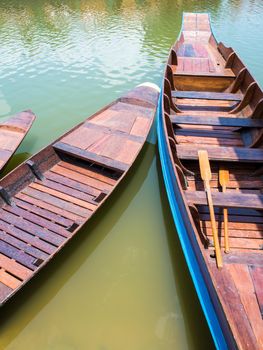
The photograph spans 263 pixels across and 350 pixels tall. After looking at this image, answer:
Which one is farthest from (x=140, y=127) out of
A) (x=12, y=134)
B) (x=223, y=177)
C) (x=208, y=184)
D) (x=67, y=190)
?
(x=12, y=134)

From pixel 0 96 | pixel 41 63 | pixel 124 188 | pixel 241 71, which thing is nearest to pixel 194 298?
pixel 124 188

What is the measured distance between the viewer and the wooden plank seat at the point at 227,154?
4.94 m

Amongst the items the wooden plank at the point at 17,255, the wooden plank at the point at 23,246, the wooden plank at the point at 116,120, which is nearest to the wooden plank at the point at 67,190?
the wooden plank at the point at 23,246

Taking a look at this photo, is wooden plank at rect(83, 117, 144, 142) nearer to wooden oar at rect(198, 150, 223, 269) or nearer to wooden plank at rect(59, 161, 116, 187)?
wooden plank at rect(59, 161, 116, 187)

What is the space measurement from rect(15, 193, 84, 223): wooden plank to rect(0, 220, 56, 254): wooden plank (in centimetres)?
57

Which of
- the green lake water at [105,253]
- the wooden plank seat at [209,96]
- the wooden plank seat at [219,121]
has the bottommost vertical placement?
the green lake water at [105,253]

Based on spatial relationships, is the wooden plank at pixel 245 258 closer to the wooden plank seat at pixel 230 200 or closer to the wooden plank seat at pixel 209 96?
the wooden plank seat at pixel 230 200

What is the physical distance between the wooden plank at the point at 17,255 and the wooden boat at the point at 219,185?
216cm

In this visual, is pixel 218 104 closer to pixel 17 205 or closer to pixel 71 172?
pixel 71 172

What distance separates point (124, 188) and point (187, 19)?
9.89 meters

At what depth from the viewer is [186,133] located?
6.10 metres

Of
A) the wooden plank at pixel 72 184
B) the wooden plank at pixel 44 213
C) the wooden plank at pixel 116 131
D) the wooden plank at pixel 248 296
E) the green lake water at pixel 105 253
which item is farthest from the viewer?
the wooden plank at pixel 116 131

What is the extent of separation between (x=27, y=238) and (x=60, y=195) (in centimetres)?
104

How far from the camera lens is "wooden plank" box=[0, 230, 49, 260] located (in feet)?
13.7
